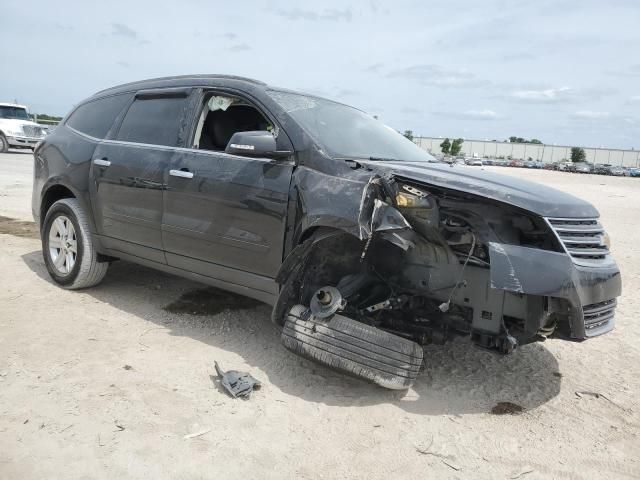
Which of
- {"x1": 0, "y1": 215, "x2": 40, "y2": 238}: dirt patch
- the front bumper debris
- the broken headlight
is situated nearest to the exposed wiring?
the front bumper debris

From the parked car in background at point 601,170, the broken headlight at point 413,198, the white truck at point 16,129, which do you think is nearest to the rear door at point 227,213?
the broken headlight at point 413,198

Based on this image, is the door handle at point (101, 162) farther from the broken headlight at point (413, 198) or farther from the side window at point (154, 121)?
the broken headlight at point (413, 198)

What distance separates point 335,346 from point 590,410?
1636 mm

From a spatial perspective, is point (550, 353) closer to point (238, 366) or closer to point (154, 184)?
point (238, 366)

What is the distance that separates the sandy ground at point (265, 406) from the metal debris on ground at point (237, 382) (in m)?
0.06

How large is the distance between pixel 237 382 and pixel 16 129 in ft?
75.5

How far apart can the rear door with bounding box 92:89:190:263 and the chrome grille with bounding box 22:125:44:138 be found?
20659 millimetres

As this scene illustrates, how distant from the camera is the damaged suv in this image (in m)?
3.01

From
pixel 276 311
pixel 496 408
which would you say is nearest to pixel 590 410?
pixel 496 408

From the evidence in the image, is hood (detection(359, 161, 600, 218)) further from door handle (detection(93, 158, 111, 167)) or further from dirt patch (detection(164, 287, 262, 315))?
door handle (detection(93, 158, 111, 167))

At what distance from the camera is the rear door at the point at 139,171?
13.8ft

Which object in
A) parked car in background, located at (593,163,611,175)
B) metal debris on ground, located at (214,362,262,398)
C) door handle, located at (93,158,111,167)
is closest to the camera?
metal debris on ground, located at (214,362,262,398)

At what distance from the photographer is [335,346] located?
321cm

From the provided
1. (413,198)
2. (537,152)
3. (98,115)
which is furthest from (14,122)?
(537,152)
